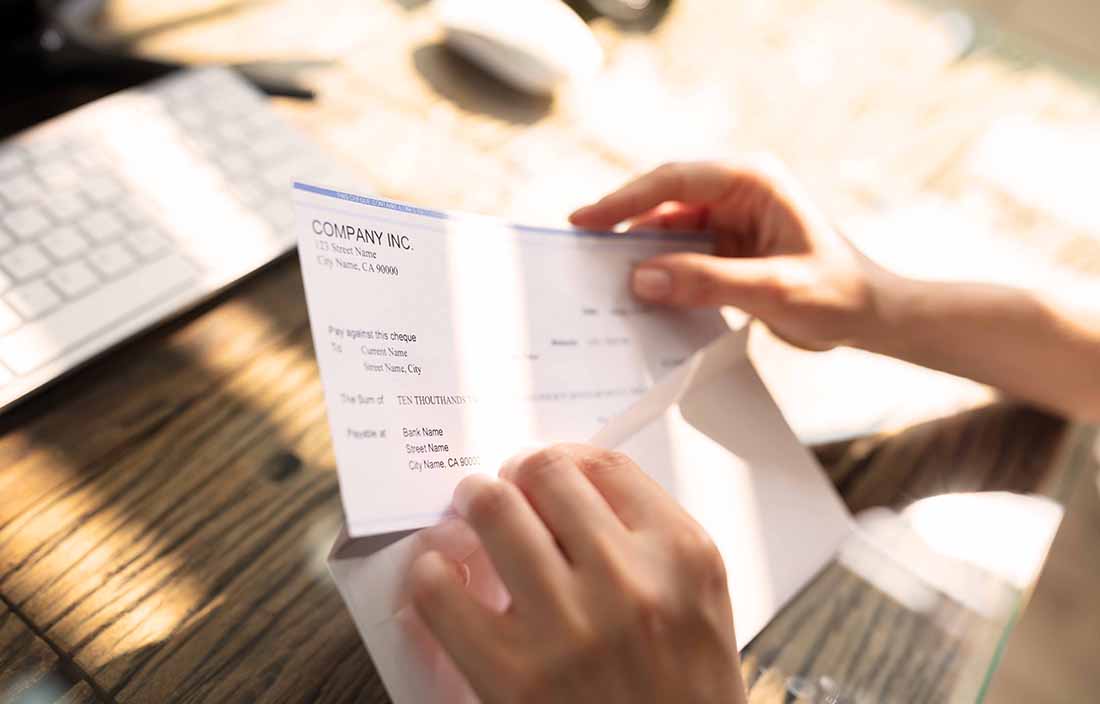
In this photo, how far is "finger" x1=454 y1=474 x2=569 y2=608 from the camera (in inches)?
13.0

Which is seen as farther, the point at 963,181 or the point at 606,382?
the point at 963,181

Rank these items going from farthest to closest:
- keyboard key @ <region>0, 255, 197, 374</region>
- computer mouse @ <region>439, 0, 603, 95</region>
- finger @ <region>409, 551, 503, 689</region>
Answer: computer mouse @ <region>439, 0, 603, 95</region> → keyboard key @ <region>0, 255, 197, 374</region> → finger @ <region>409, 551, 503, 689</region>

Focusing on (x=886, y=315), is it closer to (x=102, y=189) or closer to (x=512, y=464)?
(x=512, y=464)

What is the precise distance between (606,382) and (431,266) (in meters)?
0.12

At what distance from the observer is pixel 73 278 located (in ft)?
1.52

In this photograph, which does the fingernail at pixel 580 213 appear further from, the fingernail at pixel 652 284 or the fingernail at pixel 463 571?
the fingernail at pixel 463 571

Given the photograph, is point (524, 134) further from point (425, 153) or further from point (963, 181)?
point (963, 181)

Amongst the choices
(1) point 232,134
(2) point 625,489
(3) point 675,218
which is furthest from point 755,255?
(1) point 232,134

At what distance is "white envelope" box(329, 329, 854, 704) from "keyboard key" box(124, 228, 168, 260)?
0.25m

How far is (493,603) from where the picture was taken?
37 centimetres

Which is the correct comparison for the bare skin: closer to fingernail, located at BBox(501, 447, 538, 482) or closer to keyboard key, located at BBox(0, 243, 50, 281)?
Answer: fingernail, located at BBox(501, 447, 538, 482)

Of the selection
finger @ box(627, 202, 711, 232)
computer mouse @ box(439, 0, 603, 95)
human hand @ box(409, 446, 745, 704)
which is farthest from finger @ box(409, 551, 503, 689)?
computer mouse @ box(439, 0, 603, 95)

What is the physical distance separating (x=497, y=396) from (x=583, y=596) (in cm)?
11

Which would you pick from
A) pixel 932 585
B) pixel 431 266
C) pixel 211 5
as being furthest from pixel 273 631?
pixel 211 5
